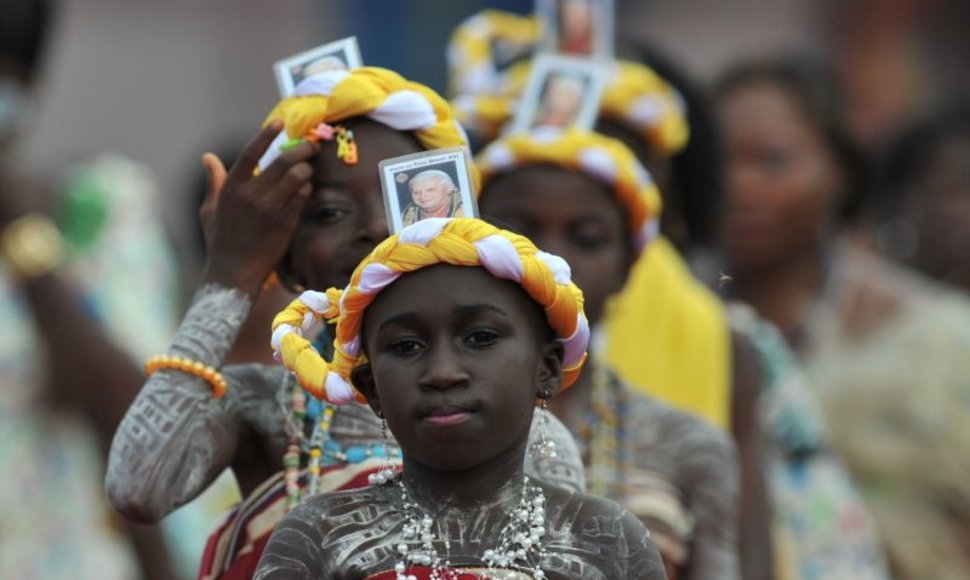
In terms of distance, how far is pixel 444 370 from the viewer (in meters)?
3.74

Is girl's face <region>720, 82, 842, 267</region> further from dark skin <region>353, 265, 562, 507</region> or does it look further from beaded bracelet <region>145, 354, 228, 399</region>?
dark skin <region>353, 265, 562, 507</region>

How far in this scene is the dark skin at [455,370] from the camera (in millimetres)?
3771

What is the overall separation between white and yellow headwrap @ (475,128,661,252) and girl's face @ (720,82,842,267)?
272cm

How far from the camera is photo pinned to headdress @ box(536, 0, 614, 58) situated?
643cm

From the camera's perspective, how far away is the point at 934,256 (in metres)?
10.1

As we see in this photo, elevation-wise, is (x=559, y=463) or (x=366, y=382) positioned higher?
(x=366, y=382)

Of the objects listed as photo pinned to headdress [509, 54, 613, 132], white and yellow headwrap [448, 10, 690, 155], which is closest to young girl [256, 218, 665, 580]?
photo pinned to headdress [509, 54, 613, 132]

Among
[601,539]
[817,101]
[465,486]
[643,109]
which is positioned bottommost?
[817,101]

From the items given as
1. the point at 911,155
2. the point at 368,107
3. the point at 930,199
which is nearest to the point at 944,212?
the point at 930,199

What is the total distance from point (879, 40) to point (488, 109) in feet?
43.8

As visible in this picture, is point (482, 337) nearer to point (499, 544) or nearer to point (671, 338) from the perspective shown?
point (499, 544)

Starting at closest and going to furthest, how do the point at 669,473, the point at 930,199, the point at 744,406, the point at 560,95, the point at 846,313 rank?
the point at 669,473 → the point at 560,95 → the point at 744,406 → the point at 846,313 → the point at 930,199

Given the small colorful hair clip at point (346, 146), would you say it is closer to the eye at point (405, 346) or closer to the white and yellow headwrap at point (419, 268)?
the white and yellow headwrap at point (419, 268)

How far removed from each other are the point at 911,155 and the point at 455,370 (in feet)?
22.8
